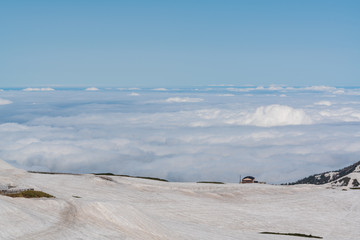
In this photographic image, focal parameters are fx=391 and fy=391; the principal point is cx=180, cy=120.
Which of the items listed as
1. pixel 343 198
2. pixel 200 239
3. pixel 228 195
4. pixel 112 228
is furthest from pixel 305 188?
pixel 112 228

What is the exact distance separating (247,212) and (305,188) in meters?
60.8

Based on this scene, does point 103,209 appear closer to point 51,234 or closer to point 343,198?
point 51,234

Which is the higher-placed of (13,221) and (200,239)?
(13,221)

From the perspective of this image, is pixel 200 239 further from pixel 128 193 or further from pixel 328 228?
pixel 128 193

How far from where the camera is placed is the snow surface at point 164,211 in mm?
48281

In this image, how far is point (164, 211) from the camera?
77625 mm

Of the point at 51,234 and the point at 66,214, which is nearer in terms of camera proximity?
the point at 51,234

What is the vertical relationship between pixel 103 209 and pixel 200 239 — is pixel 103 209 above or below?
above

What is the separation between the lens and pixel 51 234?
44.1 metres

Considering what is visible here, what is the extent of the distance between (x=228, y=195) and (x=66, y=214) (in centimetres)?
6254

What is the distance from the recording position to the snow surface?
48.3 m

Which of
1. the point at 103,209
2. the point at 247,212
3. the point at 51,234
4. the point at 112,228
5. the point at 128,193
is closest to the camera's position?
the point at 51,234

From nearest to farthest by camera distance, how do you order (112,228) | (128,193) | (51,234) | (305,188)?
1. (51,234)
2. (112,228)
3. (128,193)
4. (305,188)

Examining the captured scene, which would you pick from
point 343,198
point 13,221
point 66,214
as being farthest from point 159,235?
point 343,198
